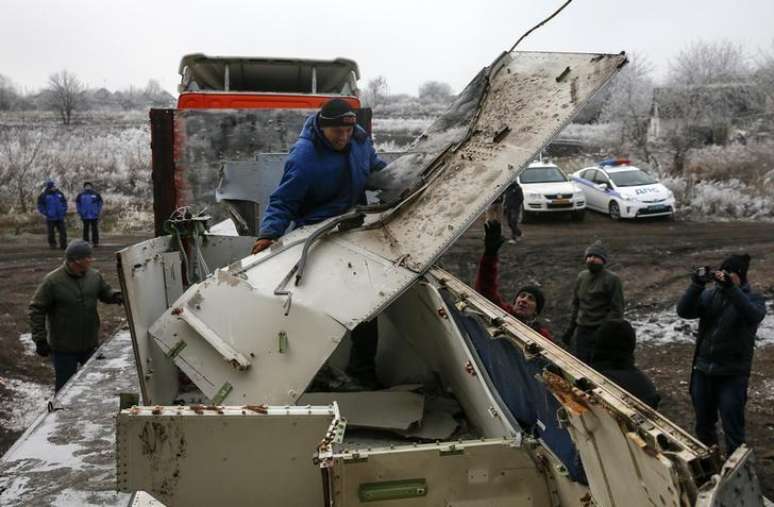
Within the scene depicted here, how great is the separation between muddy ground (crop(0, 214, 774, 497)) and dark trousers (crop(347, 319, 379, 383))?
9.40 feet

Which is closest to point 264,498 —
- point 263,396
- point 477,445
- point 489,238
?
point 263,396

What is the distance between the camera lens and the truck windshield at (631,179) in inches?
723

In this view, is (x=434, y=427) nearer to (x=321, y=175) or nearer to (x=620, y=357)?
(x=620, y=357)

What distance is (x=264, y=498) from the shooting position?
10.4ft

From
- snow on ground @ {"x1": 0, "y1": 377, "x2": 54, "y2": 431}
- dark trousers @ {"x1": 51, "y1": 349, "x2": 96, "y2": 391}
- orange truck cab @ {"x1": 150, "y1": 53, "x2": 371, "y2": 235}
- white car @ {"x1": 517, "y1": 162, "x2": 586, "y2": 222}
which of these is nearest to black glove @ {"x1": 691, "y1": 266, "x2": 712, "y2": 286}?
orange truck cab @ {"x1": 150, "y1": 53, "x2": 371, "y2": 235}

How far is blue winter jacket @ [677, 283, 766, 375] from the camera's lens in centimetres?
501

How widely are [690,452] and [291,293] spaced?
7.51 ft

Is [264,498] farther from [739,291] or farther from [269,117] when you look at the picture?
[269,117]

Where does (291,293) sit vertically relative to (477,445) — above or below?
above

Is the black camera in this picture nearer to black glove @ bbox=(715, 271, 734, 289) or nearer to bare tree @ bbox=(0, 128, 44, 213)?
black glove @ bbox=(715, 271, 734, 289)

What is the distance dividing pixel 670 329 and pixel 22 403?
7184mm

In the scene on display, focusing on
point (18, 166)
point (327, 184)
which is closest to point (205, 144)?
point (327, 184)

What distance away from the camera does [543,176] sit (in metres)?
18.4

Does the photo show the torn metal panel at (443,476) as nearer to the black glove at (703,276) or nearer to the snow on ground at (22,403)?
the black glove at (703,276)
